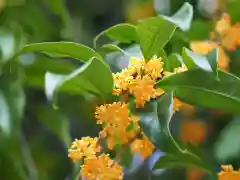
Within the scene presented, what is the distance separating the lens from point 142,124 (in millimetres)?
574

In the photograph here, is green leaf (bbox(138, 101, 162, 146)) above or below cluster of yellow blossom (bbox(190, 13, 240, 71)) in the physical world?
below

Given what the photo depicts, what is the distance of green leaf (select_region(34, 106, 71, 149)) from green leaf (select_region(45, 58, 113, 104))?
0.74ft

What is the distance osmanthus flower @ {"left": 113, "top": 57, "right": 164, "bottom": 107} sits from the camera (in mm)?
498

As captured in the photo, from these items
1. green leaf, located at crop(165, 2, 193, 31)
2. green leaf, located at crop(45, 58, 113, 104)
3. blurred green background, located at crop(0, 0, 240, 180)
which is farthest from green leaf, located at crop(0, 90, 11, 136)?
green leaf, located at crop(165, 2, 193, 31)

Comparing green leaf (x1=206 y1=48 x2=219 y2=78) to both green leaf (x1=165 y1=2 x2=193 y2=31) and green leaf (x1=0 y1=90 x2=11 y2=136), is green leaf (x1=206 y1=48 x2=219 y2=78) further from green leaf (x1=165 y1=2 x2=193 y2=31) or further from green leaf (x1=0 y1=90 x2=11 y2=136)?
green leaf (x1=0 y1=90 x2=11 y2=136)

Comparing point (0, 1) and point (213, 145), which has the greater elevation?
point (0, 1)

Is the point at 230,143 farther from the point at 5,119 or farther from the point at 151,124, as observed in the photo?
the point at 5,119

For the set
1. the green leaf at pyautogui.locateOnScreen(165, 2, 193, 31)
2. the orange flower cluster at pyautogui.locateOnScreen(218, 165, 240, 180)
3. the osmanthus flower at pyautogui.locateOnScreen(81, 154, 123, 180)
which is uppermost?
the green leaf at pyautogui.locateOnScreen(165, 2, 193, 31)

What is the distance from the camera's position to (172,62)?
569 millimetres

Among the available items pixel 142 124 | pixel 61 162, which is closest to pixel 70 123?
pixel 61 162

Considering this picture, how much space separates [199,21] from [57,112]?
0.25m

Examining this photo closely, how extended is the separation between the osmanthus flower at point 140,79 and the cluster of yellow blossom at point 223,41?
0.65 feet

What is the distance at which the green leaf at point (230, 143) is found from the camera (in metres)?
0.69

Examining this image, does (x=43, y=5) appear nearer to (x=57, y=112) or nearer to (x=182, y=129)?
(x=57, y=112)
